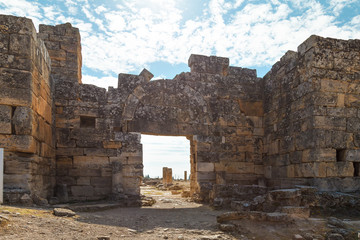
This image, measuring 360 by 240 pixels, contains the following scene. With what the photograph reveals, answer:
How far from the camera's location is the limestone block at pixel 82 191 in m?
8.05

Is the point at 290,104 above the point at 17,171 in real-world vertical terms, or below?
above

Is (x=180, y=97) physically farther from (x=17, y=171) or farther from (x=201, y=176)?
(x=17, y=171)

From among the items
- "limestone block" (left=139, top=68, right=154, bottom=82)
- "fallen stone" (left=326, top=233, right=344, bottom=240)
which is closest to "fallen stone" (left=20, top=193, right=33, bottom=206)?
"limestone block" (left=139, top=68, right=154, bottom=82)

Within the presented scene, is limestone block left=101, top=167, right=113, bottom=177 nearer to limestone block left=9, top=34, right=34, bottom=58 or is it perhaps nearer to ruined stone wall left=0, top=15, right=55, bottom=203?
ruined stone wall left=0, top=15, right=55, bottom=203

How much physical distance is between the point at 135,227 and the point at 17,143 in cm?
283

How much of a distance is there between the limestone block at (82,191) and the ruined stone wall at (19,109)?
1665 mm

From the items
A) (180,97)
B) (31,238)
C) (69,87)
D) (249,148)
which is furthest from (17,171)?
(249,148)

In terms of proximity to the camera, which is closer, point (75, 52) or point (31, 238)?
point (31, 238)

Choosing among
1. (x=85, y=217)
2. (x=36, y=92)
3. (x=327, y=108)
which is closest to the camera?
(x=85, y=217)

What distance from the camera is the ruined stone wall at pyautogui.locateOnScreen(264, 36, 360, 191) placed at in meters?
7.20

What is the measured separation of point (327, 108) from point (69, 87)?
6.89 meters

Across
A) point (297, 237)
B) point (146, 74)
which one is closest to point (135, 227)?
point (297, 237)

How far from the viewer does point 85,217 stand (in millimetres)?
5539

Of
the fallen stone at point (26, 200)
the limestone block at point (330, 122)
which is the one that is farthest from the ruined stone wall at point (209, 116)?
the fallen stone at point (26, 200)
